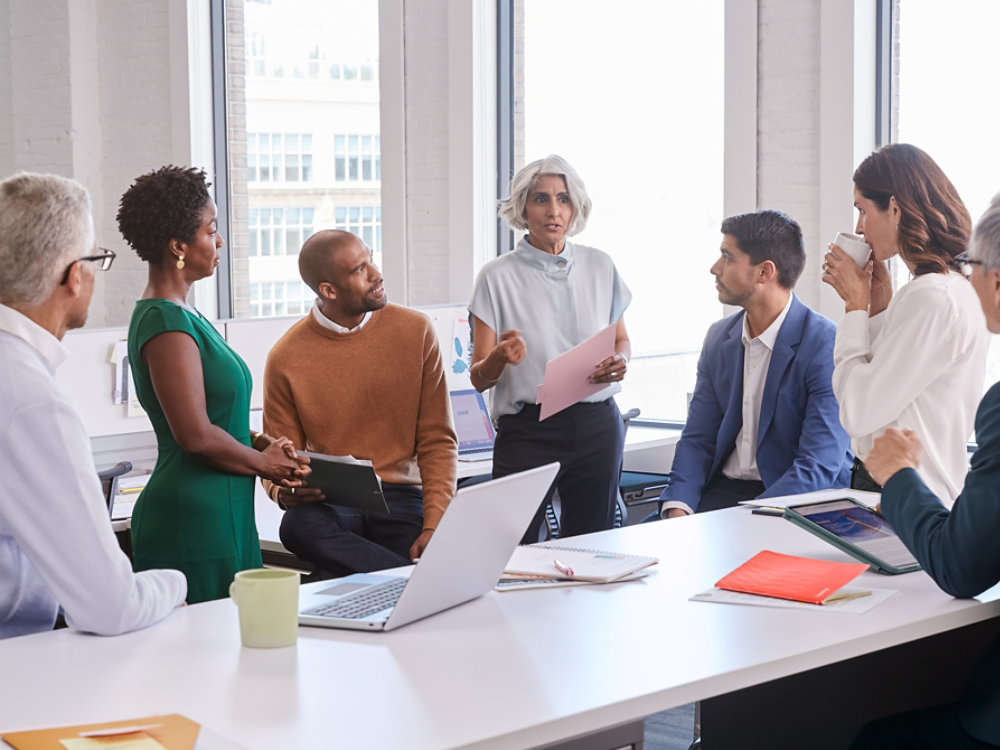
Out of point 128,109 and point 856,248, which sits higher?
point 128,109

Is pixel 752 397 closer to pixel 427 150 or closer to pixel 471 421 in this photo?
pixel 471 421

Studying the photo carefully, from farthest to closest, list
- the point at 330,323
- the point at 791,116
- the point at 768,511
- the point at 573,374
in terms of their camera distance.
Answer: the point at 791,116 < the point at 573,374 < the point at 330,323 < the point at 768,511

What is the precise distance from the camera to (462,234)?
573 centimetres

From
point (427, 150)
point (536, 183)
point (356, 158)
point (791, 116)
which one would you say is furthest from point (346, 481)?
point (356, 158)

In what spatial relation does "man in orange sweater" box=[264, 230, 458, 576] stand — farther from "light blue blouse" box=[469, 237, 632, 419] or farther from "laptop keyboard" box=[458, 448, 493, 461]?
"laptop keyboard" box=[458, 448, 493, 461]

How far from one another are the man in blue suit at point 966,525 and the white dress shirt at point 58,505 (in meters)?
1.22

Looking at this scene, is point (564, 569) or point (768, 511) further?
point (768, 511)

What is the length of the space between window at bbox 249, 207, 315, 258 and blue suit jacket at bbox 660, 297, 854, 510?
12.8 feet

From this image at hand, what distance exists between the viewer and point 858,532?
6.98ft

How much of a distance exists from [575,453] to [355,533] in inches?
37.2

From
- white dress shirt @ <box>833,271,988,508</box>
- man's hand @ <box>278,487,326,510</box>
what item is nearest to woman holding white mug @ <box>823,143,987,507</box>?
white dress shirt @ <box>833,271,988,508</box>

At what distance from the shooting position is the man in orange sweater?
8.71 ft

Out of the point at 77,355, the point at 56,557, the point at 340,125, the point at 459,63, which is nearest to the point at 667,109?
the point at 459,63

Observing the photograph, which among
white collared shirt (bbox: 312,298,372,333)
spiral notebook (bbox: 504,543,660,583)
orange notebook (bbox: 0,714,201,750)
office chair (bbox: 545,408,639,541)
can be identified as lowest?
office chair (bbox: 545,408,639,541)
